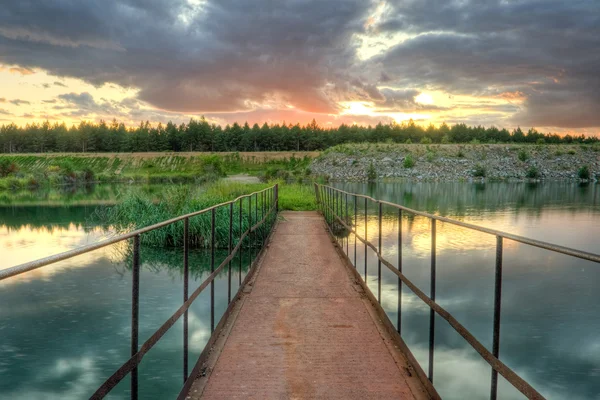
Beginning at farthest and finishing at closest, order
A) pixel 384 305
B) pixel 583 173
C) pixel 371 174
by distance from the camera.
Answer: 1. pixel 583 173
2. pixel 371 174
3. pixel 384 305

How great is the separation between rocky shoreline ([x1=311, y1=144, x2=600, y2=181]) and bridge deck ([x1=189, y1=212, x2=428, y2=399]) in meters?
59.1

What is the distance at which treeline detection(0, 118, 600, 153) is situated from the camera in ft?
377

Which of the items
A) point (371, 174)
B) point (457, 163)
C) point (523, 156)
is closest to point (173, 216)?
point (371, 174)

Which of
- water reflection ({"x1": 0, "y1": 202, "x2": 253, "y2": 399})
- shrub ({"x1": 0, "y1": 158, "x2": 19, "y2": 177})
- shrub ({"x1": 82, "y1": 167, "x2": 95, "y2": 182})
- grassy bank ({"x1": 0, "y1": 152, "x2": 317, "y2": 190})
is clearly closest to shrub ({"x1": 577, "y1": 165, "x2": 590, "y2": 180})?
grassy bank ({"x1": 0, "y1": 152, "x2": 317, "y2": 190})

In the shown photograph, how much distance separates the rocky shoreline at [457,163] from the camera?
70375 millimetres

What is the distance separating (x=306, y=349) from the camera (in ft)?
16.6

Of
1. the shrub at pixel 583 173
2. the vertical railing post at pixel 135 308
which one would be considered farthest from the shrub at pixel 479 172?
the vertical railing post at pixel 135 308

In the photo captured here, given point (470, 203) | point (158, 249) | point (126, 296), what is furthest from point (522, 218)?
point (126, 296)

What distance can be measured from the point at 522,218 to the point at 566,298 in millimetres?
14476

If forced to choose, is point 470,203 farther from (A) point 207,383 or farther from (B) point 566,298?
(A) point 207,383

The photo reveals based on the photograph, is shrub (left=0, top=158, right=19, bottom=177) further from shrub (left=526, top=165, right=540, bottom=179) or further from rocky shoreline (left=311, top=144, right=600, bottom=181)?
shrub (left=526, top=165, right=540, bottom=179)

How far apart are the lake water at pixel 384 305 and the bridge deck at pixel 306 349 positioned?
5.52 ft

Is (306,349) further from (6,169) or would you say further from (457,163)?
(457,163)

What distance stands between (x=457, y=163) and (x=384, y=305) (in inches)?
2754
